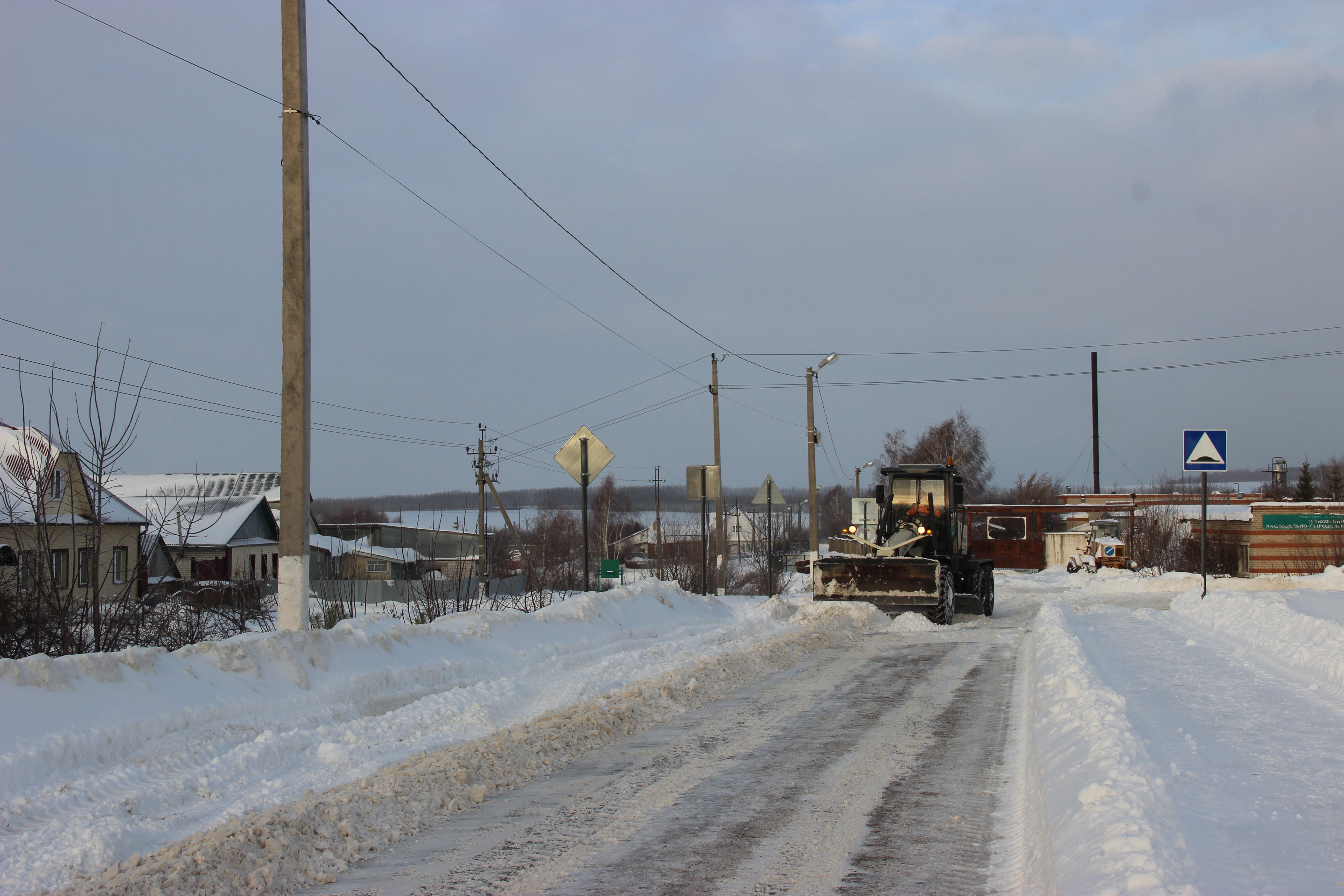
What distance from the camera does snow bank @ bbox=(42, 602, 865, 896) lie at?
4.51 meters

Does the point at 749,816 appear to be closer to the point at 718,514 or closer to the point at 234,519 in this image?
the point at 718,514

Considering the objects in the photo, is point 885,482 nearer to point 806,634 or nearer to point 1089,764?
point 806,634

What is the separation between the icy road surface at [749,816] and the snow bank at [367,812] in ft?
0.62

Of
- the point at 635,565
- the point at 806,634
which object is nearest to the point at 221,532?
the point at 635,565

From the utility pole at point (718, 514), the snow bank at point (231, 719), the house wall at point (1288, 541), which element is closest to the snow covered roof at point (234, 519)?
the utility pole at point (718, 514)

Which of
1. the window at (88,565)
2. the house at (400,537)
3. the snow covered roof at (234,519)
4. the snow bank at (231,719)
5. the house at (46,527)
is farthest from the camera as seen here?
the house at (400,537)

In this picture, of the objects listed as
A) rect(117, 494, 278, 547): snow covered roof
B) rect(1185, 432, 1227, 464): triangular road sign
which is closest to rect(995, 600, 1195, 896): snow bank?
rect(1185, 432, 1227, 464): triangular road sign

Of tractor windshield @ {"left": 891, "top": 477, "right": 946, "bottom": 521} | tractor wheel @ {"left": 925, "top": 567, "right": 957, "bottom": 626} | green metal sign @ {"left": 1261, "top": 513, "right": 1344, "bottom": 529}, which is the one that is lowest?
tractor wheel @ {"left": 925, "top": 567, "right": 957, "bottom": 626}

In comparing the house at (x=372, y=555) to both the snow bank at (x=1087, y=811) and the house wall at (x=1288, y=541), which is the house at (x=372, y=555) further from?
the house wall at (x=1288, y=541)

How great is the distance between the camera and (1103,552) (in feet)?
125

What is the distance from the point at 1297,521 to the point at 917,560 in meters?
21.5

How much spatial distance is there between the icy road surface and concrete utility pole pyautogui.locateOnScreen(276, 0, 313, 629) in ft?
13.4

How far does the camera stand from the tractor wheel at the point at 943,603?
63.2 feet

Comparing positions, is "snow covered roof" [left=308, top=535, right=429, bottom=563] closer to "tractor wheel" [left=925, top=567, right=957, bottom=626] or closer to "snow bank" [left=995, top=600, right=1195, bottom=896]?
"tractor wheel" [left=925, top=567, right=957, bottom=626]
